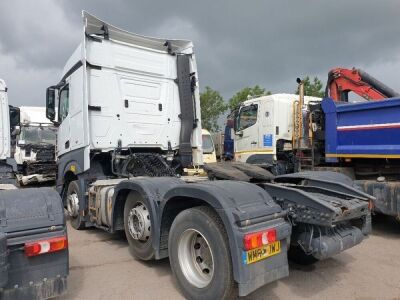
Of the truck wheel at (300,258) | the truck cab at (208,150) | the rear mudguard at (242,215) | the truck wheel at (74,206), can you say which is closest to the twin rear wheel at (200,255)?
the rear mudguard at (242,215)

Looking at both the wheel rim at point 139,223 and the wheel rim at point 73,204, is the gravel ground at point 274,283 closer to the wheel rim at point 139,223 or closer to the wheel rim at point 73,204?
the wheel rim at point 139,223

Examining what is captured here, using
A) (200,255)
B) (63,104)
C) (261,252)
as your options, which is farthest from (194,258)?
(63,104)

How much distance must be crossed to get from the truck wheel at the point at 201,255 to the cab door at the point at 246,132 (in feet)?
21.2

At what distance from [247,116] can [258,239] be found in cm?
748

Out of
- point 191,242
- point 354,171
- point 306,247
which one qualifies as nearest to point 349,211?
point 306,247

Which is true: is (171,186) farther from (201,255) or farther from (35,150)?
(35,150)

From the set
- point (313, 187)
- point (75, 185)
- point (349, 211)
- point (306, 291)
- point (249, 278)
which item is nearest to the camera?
point (249, 278)

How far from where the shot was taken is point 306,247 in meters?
3.63

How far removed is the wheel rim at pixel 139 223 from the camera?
4.50 meters

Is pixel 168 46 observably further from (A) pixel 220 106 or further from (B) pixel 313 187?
(A) pixel 220 106

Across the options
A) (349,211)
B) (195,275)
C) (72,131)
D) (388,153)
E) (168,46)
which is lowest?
(195,275)

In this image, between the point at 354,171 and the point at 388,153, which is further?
the point at 354,171

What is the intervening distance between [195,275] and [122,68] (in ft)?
13.8

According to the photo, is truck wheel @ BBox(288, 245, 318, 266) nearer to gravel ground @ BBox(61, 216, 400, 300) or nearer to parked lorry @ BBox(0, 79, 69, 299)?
gravel ground @ BBox(61, 216, 400, 300)
